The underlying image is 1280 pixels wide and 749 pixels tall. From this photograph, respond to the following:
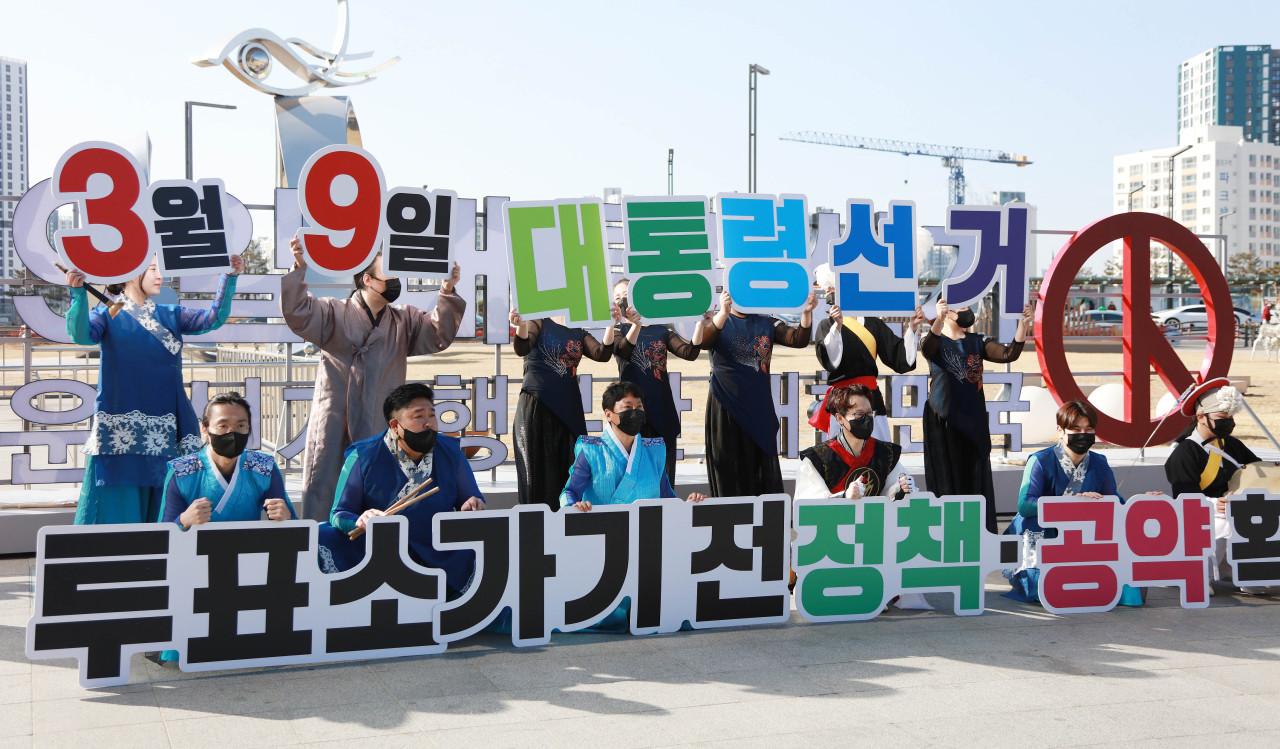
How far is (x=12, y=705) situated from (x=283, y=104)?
10506mm

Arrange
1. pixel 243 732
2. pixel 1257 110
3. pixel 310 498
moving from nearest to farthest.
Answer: pixel 243 732
pixel 310 498
pixel 1257 110

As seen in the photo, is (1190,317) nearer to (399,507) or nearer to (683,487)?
(683,487)

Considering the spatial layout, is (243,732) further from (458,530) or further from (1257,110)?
(1257,110)

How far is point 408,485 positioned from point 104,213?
6.85ft

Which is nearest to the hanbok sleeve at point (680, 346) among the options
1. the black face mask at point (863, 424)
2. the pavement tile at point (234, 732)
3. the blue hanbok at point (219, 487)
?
the black face mask at point (863, 424)

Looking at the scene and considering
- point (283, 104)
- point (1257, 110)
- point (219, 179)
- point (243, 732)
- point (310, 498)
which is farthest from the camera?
point (1257, 110)

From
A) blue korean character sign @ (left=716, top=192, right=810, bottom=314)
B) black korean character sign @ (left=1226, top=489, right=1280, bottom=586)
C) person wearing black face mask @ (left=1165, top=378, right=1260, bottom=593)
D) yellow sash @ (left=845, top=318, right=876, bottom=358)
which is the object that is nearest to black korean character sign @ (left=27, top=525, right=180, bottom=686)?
blue korean character sign @ (left=716, top=192, right=810, bottom=314)

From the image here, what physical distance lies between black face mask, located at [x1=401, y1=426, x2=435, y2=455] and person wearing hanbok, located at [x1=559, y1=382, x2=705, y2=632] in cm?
63

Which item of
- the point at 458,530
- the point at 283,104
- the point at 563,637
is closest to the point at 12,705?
the point at 458,530

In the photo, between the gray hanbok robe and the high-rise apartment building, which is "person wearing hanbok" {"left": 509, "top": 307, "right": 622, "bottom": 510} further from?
the high-rise apartment building

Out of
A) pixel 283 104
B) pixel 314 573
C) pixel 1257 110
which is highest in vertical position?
pixel 1257 110

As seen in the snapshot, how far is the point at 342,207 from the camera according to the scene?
5473 millimetres

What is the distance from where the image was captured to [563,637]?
→ 451cm

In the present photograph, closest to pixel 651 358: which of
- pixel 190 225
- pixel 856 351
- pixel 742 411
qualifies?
pixel 742 411
